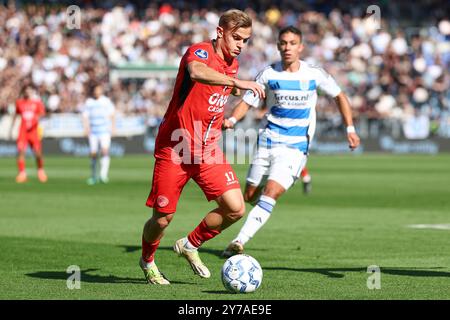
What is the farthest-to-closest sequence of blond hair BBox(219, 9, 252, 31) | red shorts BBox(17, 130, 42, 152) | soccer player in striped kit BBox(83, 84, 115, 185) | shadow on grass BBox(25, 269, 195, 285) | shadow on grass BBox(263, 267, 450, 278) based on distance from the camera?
red shorts BBox(17, 130, 42, 152), soccer player in striped kit BBox(83, 84, 115, 185), shadow on grass BBox(263, 267, 450, 278), shadow on grass BBox(25, 269, 195, 285), blond hair BBox(219, 9, 252, 31)

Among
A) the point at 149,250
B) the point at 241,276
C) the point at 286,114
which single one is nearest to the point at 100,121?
the point at 286,114

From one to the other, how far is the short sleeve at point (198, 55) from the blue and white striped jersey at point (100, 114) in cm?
1787

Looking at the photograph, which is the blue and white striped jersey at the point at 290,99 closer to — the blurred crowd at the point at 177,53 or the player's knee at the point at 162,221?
the player's knee at the point at 162,221

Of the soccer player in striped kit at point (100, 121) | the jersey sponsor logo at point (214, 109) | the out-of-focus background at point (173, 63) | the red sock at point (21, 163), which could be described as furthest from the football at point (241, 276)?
the out-of-focus background at point (173, 63)

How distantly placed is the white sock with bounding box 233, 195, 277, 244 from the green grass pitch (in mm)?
366

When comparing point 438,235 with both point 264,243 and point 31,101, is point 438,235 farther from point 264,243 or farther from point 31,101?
point 31,101

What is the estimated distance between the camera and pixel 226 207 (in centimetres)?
974

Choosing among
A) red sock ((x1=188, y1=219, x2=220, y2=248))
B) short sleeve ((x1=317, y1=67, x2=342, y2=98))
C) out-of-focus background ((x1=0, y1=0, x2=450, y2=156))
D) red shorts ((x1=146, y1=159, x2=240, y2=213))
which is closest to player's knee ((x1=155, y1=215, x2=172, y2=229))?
red shorts ((x1=146, y1=159, x2=240, y2=213))

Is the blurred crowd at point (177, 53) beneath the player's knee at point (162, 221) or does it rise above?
above

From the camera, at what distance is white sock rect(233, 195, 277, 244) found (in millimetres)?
11797

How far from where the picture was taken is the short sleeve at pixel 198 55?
916cm

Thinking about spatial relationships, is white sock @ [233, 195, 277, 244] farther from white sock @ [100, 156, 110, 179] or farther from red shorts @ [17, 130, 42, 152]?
red shorts @ [17, 130, 42, 152]

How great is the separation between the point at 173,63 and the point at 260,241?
91.3 feet
